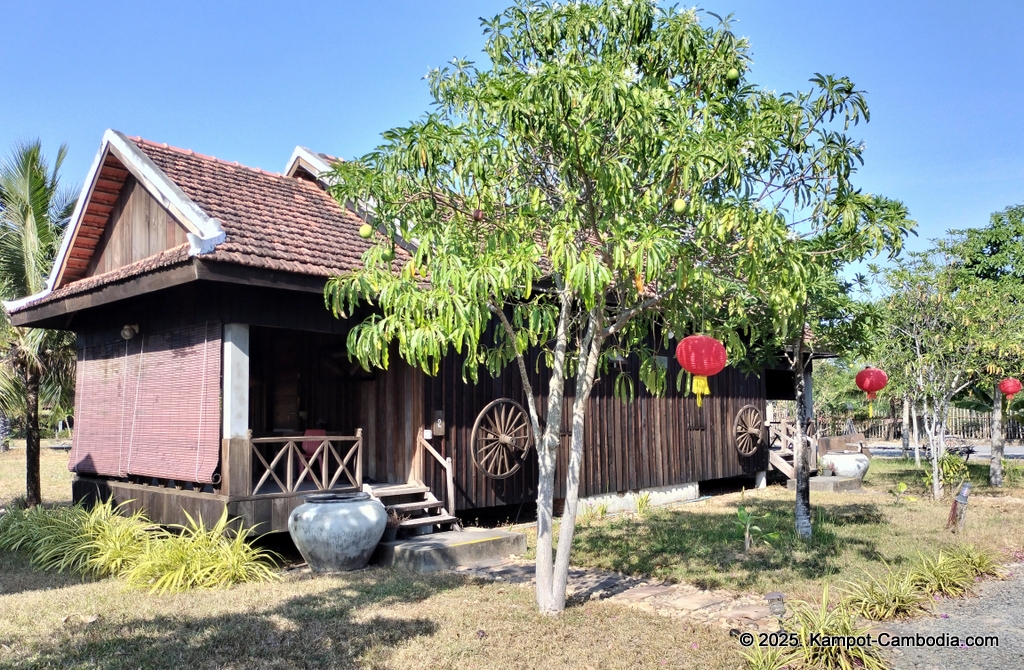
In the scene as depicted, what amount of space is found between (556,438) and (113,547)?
17.7 feet

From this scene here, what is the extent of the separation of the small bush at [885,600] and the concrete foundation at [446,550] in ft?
12.7

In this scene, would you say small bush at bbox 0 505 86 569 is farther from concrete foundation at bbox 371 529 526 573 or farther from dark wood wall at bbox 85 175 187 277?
concrete foundation at bbox 371 529 526 573

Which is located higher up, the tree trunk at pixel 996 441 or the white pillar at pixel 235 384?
the white pillar at pixel 235 384

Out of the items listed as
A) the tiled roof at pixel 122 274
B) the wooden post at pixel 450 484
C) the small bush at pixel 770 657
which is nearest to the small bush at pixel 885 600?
the small bush at pixel 770 657

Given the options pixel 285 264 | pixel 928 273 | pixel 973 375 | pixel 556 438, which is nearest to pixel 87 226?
pixel 285 264

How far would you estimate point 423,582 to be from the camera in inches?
311

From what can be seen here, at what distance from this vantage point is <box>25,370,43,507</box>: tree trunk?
13047 mm

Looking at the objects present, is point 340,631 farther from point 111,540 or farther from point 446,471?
point 446,471

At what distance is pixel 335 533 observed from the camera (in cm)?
846

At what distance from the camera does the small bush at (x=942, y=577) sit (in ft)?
24.2

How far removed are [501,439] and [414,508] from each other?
196 centimetres

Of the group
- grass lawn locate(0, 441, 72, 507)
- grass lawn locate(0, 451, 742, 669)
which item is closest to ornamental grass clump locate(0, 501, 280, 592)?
grass lawn locate(0, 451, 742, 669)

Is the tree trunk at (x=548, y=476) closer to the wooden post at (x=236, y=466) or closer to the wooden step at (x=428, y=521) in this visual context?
the wooden step at (x=428, y=521)

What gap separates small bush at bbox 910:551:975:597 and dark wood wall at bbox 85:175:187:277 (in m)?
8.90
